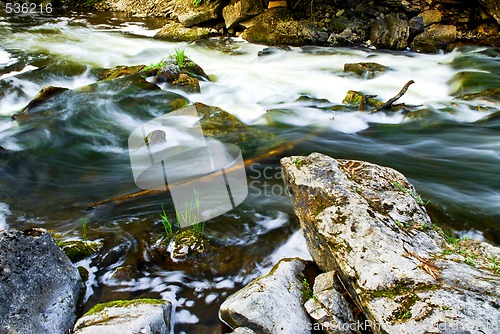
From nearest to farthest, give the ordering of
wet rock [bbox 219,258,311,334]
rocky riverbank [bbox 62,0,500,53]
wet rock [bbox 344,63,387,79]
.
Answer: wet rock [bbox 219,258,311,334] < wet rock [bbox 344,63,387,79] < rocky riverbank [bbox 62,0,500,53]

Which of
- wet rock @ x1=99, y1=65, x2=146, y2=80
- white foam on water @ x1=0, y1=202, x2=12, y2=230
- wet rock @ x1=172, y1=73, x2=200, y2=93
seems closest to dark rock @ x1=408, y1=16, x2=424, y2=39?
wet rock @ x1=172, y1=73, x2=200, y2=93

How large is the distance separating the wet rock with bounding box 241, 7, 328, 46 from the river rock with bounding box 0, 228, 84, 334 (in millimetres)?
11553

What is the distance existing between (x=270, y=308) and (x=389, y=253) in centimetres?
91

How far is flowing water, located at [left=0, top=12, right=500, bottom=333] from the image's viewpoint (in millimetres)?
3957

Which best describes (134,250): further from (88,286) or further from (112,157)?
(112,157)

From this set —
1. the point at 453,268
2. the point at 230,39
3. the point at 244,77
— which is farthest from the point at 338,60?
the point at 453,268

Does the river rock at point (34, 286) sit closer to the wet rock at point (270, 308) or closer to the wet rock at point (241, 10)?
the wet rock at point (270, 308)

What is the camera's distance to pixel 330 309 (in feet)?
Result: 9.25

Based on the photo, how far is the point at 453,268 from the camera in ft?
8.96

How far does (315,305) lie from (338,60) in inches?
396

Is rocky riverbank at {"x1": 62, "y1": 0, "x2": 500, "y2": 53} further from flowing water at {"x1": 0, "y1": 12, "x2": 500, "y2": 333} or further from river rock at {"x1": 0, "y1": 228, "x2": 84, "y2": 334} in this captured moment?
river rock at {"x1": 0, "y1": 228, "x2": 84, "y2": 334}

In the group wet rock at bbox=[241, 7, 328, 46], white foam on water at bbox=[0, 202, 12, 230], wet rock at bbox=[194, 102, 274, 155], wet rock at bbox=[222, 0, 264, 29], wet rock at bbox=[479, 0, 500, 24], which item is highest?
wet rock at bbox=[479, 0, 500, 24]

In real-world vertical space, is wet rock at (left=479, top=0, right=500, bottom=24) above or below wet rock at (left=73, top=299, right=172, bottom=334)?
above

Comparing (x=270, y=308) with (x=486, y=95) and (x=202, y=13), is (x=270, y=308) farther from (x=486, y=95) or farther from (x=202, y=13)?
(x=202, y=13)
